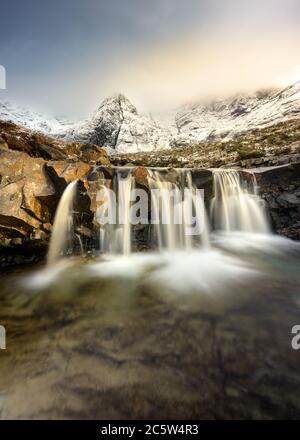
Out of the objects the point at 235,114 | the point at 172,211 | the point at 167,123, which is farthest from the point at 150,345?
the point at 167,123

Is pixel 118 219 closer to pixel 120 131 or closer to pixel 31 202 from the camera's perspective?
pixel 31 202

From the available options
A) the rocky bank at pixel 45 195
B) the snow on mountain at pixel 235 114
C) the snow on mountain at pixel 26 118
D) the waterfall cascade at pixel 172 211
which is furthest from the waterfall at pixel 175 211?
the snow on mountain at pixel 26 118

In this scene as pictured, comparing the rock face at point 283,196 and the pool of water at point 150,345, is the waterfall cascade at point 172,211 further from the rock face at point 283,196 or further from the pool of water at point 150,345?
the pool of water at point 150,345

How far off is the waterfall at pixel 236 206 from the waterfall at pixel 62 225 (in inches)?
269

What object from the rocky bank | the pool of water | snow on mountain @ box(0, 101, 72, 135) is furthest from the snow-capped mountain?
the pool of water

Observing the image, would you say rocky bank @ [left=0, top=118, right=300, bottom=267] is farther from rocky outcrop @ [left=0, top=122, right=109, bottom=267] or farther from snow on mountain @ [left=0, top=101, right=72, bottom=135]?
snow on mountain @ [left=0, top=101, right=72, bottom=135]

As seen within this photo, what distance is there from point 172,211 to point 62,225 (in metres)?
4.54

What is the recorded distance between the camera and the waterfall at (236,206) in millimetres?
10133

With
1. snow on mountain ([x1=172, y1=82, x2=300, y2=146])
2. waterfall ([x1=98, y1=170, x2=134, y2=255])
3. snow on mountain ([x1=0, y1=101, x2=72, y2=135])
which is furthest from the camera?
snow on mountain ([x1=0, y1=101, x2=72, y2=135])

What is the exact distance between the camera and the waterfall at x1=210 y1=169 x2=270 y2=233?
1013 cm

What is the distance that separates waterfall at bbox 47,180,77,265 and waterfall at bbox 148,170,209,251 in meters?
3.21

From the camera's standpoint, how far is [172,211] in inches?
347
